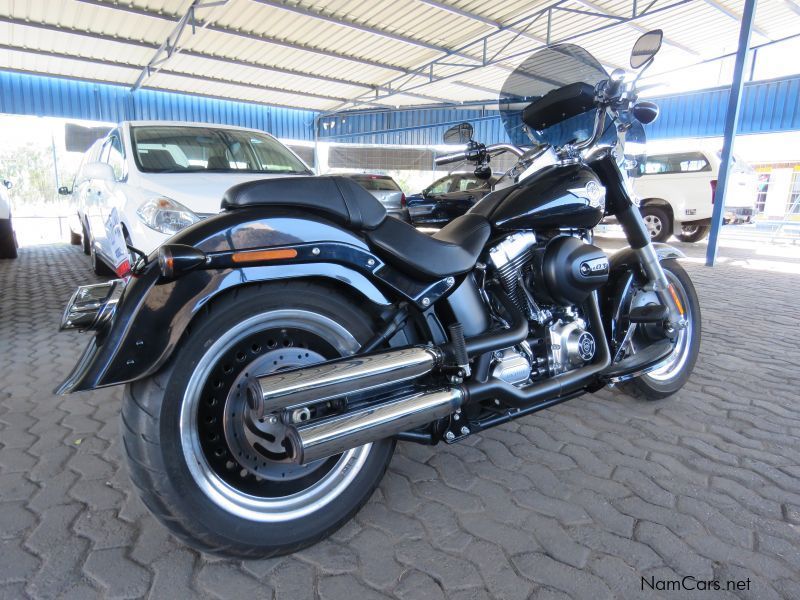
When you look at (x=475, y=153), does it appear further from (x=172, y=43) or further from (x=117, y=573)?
(x=172, y=43)

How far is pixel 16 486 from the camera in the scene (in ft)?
6.67

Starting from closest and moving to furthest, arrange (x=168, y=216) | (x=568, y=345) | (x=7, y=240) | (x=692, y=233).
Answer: (x=568, y=345) < (x=168, y=216) < (x=7, y=240) < (x=692, y=233)

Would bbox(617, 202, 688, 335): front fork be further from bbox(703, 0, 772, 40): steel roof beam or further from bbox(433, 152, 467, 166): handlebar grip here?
bbox(703, 0, 772, 40): steel roof beam

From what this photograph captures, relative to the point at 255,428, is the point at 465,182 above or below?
above

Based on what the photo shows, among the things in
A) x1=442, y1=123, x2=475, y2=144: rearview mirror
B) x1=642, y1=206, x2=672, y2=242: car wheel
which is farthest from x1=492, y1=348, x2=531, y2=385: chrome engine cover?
x1=642, y1=206, x2=672, y2=242: car wheel

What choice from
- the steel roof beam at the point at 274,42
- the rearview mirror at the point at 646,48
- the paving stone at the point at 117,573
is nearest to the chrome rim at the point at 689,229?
the steel roof beam at the point at 274,42

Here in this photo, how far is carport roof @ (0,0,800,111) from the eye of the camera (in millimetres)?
9930

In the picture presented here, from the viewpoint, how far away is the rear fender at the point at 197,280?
1.41 meters

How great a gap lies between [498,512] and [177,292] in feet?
4.70

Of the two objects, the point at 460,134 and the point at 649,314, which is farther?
the point at 460,134

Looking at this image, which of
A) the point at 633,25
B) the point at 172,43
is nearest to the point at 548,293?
the point at 172,43

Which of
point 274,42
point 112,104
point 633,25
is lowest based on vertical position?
point 112,104

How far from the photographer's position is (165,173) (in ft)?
13.8

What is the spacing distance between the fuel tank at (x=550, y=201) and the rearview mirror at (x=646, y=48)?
1.87ft
